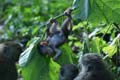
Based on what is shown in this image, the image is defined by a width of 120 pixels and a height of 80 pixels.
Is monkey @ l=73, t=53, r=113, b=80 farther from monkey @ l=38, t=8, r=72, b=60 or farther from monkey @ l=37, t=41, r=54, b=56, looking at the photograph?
monkey @ l=38, t=8, r=72, b=60

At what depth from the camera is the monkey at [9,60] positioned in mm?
7156

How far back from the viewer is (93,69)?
16.4ft

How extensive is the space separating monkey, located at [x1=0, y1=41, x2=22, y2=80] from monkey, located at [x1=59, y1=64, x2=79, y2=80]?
4.72 ft

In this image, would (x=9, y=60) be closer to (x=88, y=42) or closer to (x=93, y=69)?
(x=88, y=42)

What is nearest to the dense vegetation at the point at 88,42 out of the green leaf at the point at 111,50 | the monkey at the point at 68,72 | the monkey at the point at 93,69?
the green leaf at the point at 111,50

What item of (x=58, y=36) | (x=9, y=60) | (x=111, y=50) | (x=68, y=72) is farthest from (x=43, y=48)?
(x=9, y=60)

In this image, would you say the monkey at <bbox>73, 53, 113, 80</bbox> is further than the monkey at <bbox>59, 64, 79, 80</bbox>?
No

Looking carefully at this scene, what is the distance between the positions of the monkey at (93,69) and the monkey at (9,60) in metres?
2.27

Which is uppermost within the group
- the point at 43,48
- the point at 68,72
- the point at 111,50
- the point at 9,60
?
the point at 43,48

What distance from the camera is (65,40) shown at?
6648 mm

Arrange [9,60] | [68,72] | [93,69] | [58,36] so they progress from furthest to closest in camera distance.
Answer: [9,60] < [58,36] < [68,72] < [93,69]

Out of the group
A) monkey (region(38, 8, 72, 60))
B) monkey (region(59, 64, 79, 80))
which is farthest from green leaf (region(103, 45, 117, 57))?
monkey (region(38, 8, 72, 60))

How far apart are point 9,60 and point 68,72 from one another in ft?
6.41

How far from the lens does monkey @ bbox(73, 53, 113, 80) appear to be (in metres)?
4.94
